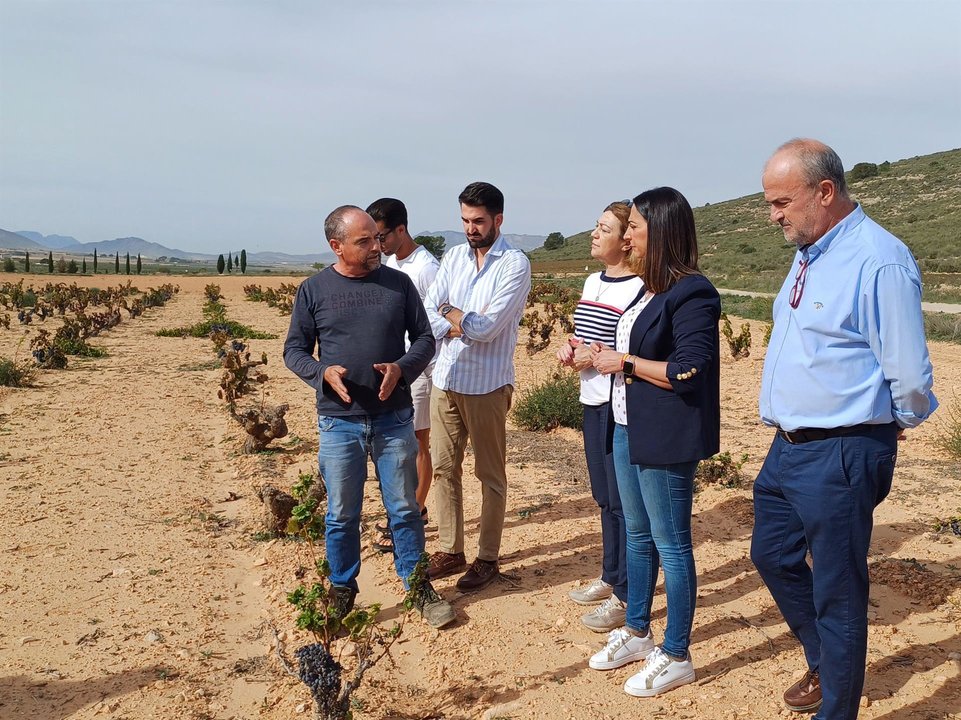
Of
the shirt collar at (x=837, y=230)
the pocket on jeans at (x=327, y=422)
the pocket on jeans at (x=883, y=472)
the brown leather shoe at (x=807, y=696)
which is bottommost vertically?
the brown leather shoe at (x=807, y=696)

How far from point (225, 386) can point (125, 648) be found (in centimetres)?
488

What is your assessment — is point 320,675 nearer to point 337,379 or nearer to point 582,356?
point 337,379

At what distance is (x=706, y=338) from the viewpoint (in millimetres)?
2777

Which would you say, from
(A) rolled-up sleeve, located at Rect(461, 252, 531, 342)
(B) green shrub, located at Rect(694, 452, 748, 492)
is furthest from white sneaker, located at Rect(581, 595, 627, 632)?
(B) green shrub, located at Rect(694, 452, 748, 492)

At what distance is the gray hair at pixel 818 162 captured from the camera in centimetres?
238

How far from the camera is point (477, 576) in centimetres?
404

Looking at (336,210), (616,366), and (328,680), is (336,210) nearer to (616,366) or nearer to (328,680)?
(616,366)

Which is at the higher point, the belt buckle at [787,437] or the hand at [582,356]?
the hand at [582,356]

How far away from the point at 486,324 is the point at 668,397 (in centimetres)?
118

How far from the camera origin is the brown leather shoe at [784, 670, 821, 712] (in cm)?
287

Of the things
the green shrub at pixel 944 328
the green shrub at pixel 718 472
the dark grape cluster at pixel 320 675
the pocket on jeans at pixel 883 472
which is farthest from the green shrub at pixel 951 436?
the green shrub at pixel 944 328

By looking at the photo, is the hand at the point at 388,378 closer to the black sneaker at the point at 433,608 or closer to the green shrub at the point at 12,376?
the black sneaker at the point at 433,608

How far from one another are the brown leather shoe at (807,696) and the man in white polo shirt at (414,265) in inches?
81.7

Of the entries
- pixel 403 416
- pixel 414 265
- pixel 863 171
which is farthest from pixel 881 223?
pixel 403 416
